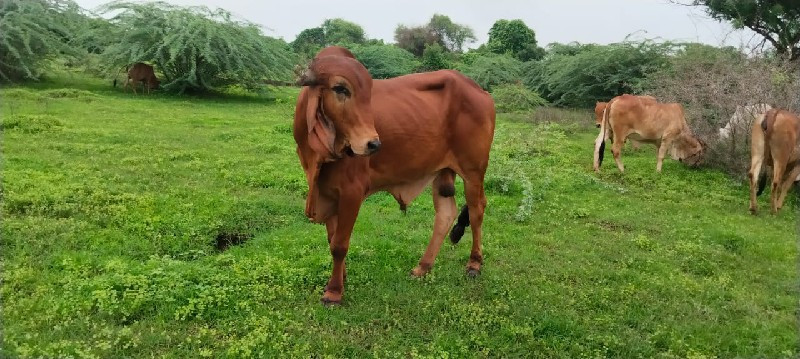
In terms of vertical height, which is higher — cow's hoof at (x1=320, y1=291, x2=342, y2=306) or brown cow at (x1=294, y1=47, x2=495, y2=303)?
brown cow at (x1=294, y1=47, x2=495, y2=303)

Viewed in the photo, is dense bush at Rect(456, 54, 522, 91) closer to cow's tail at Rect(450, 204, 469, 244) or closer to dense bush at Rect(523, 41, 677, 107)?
dense bush at Rect(523, 41, 677, 107)

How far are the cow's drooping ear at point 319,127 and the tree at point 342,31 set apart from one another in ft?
184

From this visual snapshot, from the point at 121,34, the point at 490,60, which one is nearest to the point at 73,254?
the point at 121,34

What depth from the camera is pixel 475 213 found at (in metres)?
5.30

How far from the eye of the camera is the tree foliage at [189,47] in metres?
19.1

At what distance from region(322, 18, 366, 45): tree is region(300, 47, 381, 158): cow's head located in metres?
56.2

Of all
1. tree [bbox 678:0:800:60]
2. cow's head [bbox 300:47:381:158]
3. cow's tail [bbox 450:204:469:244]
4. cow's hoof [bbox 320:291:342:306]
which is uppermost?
tree [bbox 678:0:800:60]

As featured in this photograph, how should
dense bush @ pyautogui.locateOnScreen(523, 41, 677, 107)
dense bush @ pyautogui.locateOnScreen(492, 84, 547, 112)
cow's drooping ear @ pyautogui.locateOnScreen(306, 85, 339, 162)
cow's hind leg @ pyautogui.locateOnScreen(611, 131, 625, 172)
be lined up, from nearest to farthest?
cow's drooping ear @ pyautogui.locateOnScreen(306, 85, 339, 162) < cow's hind leg @ pyautogui.locateOnScreen(611, 131, 625, 172) < dense bush @ pyautogui.locateOnScreen(523, 41, 677, 107) < dense bush @ pyautogui.locateOnScreen(492, 84, 547, 112)

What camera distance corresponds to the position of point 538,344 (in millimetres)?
4039

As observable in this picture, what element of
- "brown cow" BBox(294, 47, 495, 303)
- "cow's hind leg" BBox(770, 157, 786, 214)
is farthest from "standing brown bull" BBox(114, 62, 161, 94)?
"cow's hind leg" BBox(770, 157, 786, 214)

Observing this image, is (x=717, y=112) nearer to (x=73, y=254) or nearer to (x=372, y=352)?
(x=372, y=352)

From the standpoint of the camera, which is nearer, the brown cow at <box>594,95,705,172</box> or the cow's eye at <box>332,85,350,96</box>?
the cow's eye at <box>332,85,350,96</box>

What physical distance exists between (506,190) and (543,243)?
2124 mm

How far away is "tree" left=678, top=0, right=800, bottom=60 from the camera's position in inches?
750
